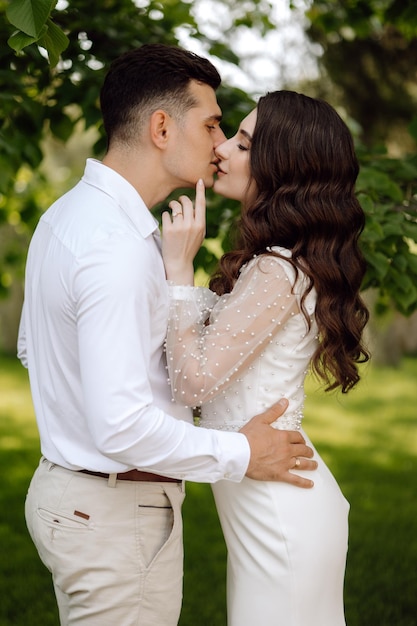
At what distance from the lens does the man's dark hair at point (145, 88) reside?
236cm

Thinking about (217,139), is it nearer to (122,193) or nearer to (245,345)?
(122,193)

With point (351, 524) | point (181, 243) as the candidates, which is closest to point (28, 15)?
point (181, 243)

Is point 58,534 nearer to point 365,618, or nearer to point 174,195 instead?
point 174,195

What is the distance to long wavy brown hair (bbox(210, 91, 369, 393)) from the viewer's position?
2461mm

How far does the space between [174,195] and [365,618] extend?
234cm

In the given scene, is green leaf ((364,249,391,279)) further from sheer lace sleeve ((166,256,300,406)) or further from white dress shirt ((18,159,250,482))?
white dress shirt ((18,159,250,482))

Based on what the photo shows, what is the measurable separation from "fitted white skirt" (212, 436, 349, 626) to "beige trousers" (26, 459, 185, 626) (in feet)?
0.86

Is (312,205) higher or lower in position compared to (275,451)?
higher

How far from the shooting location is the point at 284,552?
2.38 metres

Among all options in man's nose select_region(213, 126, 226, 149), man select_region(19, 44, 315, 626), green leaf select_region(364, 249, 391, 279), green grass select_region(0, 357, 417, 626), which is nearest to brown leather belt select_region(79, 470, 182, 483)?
man select_region(19, 44, 315, 626)

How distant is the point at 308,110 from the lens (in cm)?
249

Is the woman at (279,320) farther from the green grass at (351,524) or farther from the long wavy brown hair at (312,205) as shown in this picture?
the green grass at (351,524)

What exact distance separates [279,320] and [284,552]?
2.18 ft

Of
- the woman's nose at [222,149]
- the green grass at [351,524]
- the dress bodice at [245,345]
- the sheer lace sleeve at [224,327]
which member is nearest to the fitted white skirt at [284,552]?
the dress bodice at [245,345]
